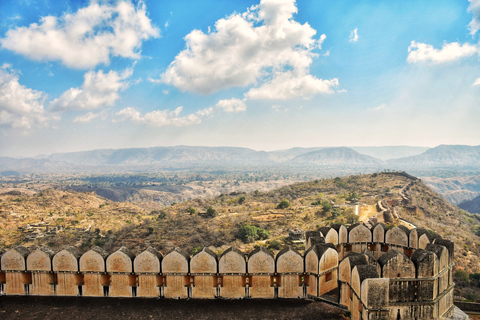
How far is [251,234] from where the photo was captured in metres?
39.0

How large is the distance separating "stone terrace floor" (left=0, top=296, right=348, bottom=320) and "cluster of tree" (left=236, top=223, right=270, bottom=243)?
30632mm

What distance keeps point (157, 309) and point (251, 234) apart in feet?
105

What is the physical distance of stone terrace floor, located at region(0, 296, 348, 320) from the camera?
7535 mm

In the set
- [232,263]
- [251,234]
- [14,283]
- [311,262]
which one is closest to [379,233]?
[311,262]

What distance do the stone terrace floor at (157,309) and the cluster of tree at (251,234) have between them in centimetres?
3063

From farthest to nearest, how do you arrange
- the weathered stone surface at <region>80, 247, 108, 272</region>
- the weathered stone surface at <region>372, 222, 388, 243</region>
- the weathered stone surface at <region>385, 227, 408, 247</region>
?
the weathered stone surface at <region>372, 222, 388, 243</region> → the weathered stone surface at <region>385, 227, 408, 247</region> → the weathered stone surface at <region>80, 247, 108, 272</region>

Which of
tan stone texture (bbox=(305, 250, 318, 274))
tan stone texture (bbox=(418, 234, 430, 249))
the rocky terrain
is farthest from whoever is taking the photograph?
the rocky terrain

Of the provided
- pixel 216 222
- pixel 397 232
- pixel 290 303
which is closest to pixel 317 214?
pixel 216 222

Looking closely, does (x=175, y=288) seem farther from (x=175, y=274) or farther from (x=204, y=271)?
(x=204, y=271)

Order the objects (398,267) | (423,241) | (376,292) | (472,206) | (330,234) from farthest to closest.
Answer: (472,206) → (330,234) → (423,241) → (398,267) → (376,292)

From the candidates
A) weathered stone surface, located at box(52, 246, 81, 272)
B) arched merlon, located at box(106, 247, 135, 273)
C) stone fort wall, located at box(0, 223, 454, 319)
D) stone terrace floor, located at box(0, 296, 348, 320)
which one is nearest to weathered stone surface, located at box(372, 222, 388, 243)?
stone fort wall, located at box(0, 223, 454, 319)

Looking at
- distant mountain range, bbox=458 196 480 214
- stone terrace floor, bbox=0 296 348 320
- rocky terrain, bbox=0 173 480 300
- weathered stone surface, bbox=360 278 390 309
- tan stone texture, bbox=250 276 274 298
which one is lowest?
distant mountain range, bbox=458 196 480 214

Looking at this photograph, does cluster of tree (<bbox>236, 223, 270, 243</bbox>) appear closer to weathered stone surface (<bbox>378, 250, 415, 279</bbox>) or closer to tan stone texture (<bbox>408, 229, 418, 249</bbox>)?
tan stone texture (<bbox>408, 229, 418, 249</bbox>)

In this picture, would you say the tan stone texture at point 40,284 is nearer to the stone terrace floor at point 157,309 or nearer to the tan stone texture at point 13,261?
the stone terrace floor at point 157,309
